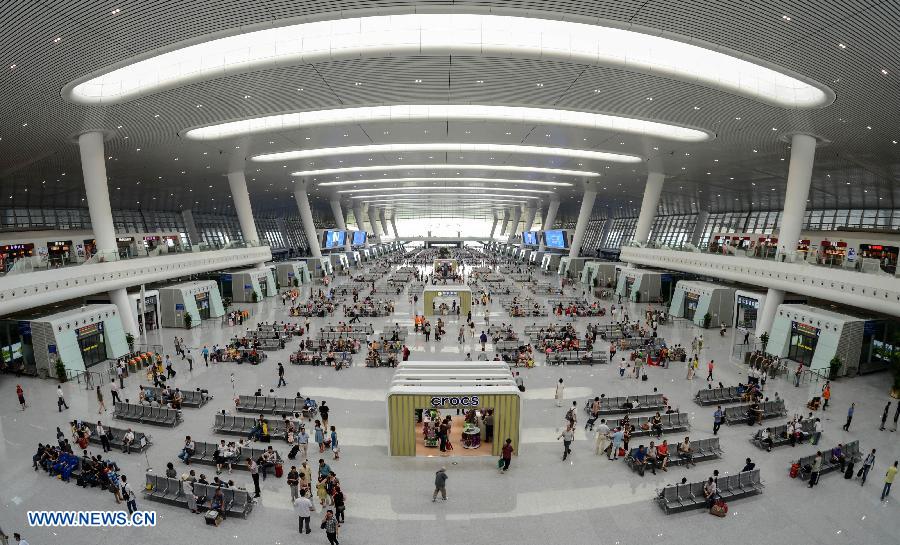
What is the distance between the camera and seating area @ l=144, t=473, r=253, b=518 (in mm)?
8156

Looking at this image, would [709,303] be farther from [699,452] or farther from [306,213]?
[306,213]

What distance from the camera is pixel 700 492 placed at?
28.0ft

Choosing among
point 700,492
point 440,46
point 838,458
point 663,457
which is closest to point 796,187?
point 838,458

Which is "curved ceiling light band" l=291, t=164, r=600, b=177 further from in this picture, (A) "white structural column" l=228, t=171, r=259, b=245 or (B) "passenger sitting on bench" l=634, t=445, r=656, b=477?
(B) "passenger sitting on bench" l=634, t=445, r=656, b=477

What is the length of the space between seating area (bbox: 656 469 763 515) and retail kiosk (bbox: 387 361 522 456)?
122 inches

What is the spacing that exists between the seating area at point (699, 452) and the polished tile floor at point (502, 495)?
0.66 ft

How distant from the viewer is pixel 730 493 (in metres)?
8.63

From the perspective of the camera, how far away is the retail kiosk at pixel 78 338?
15.8m

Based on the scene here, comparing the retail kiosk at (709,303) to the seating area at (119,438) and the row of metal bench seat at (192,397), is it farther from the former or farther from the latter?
the seating area at (119,438)

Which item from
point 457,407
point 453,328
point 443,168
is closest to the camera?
point 457,407

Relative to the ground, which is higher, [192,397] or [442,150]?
[442,150]

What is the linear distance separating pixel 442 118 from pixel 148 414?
14498 mm

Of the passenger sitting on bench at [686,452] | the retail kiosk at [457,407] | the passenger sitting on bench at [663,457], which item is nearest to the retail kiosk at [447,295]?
the retail kiosk at [457,407]

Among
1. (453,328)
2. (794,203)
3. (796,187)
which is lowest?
(453,328)
